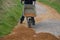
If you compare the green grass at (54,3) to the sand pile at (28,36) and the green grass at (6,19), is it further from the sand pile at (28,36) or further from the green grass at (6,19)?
the sand pile at (28,36)

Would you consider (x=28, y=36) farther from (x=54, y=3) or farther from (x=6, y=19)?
(x=54, y=3)

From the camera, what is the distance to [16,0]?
20328 mm

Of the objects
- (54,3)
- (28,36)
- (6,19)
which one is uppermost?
(54,3)

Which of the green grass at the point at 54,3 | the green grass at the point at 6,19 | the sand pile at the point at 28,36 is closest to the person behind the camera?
the sand pile at the point at 28,36

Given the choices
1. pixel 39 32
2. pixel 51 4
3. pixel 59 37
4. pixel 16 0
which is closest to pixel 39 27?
pixel 39 32

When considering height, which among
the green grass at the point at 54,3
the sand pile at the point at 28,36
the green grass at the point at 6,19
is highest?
the green grass at the point at 54,3

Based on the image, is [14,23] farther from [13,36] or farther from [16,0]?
[16,0]

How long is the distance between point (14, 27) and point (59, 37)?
306 centimetres

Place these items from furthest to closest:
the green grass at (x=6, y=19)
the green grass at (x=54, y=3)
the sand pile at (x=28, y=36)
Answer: the green grass at (x=54, y=3) < the green grass at (x=6, y=19) < the sand pile at (x=28, y=36)

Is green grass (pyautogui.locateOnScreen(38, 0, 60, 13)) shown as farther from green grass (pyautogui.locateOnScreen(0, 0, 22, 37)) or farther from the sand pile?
the sand pile

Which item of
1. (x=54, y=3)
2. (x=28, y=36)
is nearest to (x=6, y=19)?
(x=28, y=36)

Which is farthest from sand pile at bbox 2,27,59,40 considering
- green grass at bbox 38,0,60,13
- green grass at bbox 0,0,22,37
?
green grass at bbox 38,0,60,13

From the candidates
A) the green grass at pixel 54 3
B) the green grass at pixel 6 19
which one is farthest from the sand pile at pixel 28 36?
the green grass at pixel 54 3

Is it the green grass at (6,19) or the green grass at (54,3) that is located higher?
the green grass at (54,3)
